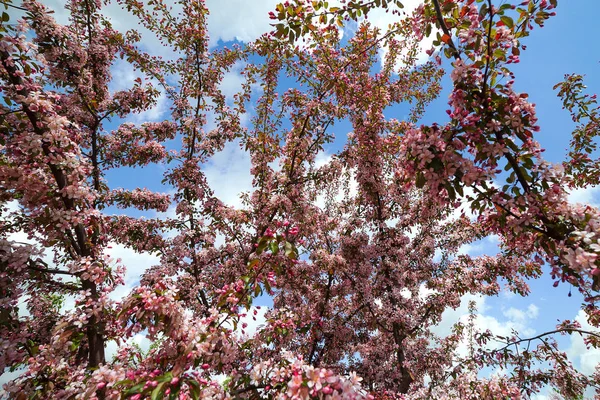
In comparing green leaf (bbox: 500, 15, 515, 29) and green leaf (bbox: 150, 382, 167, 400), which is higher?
green leaf (bbox: 500, 15, 515, 29)

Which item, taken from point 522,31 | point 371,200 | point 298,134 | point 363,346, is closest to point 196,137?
point 298,134

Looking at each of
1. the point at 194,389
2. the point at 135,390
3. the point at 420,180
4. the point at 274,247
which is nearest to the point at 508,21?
the point at 420,180

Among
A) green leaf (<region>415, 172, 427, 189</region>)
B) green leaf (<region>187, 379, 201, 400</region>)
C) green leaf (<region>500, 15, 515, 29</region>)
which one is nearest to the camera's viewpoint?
green leaf (<region>187, 379, 201, 400</region>)

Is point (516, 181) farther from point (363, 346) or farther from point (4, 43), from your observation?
point (363, 346)

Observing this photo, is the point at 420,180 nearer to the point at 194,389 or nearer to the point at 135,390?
the point at 194,389

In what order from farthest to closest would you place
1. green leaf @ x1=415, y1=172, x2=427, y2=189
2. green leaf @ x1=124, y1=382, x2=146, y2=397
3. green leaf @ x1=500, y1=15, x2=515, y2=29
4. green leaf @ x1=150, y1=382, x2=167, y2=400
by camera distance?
green leaf @ x1=415, y1=172, x2=427, y2=189 < green leaf @ x1=500, y1=15, x2=515, y2=29 < green leaf @ x1=124, y1=382, x2=146, y2=397 < green leaf @ x1=150, y1=382, x2=167, y2=400

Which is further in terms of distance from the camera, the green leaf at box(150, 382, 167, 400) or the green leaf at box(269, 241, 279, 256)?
the green leaf at box(269, 241, 279, 256)

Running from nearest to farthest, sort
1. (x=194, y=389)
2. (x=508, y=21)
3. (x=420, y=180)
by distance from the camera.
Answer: (x=194, y=389) → (x=508, y=21) → (x=420, y=180)

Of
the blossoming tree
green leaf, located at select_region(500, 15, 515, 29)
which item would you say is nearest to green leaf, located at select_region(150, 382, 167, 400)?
the blossoming tree

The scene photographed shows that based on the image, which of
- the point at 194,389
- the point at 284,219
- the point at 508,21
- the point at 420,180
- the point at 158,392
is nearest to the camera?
the point at 158,392

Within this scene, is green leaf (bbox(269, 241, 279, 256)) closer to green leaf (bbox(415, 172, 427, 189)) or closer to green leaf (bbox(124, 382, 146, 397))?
green leaf (bbox(124, 382, 146, 397))

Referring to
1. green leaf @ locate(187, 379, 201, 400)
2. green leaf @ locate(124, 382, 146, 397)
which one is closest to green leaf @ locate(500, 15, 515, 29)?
green leaf @ locate(187, 379, 201, 400)

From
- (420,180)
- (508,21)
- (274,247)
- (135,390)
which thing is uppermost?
(508,21)

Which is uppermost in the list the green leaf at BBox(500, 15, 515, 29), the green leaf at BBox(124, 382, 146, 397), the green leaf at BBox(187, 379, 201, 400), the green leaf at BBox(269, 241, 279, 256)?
the green leaf at BBox(500, 15, 515, 29)
